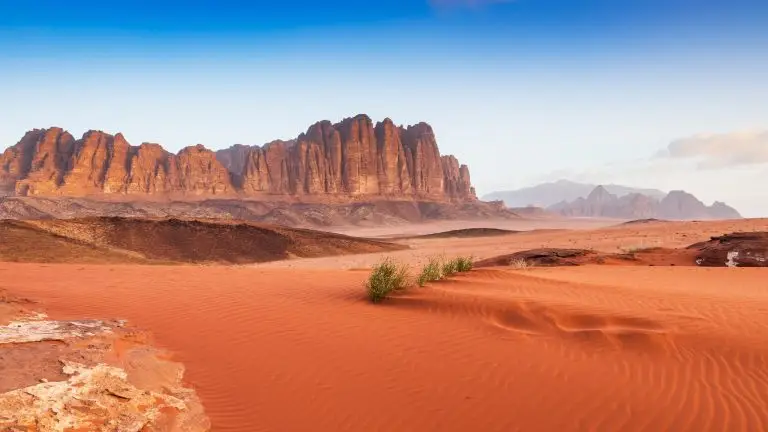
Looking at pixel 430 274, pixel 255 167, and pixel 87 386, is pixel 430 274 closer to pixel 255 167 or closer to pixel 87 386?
pixel 87 386

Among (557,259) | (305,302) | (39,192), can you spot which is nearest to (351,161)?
(39,192)

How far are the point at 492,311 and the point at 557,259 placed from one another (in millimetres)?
11954

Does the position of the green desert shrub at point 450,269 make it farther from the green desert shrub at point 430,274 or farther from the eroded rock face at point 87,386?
the eroded rock face at point 87,386

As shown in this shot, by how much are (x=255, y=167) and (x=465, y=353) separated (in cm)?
12289

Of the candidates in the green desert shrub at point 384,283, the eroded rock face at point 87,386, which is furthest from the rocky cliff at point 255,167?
the eroded rock face at point 87,386

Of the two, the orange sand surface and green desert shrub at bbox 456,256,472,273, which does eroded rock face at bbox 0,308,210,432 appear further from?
green desert shrub at bbox 456,256,472,273

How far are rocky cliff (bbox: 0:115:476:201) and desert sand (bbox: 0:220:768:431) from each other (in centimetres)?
10917

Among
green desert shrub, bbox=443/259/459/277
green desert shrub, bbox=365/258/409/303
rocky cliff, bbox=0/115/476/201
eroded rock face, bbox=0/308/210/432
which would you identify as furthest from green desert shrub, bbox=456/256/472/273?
rocky cliff, bbox=0/115/476/201

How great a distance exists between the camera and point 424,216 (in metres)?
124

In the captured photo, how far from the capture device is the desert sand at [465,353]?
4.55 meters

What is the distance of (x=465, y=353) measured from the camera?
6.32 metres

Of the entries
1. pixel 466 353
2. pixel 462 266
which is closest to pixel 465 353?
pixel 466 353

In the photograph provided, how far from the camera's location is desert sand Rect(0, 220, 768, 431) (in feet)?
14.9

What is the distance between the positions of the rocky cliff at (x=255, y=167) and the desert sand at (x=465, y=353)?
109m
